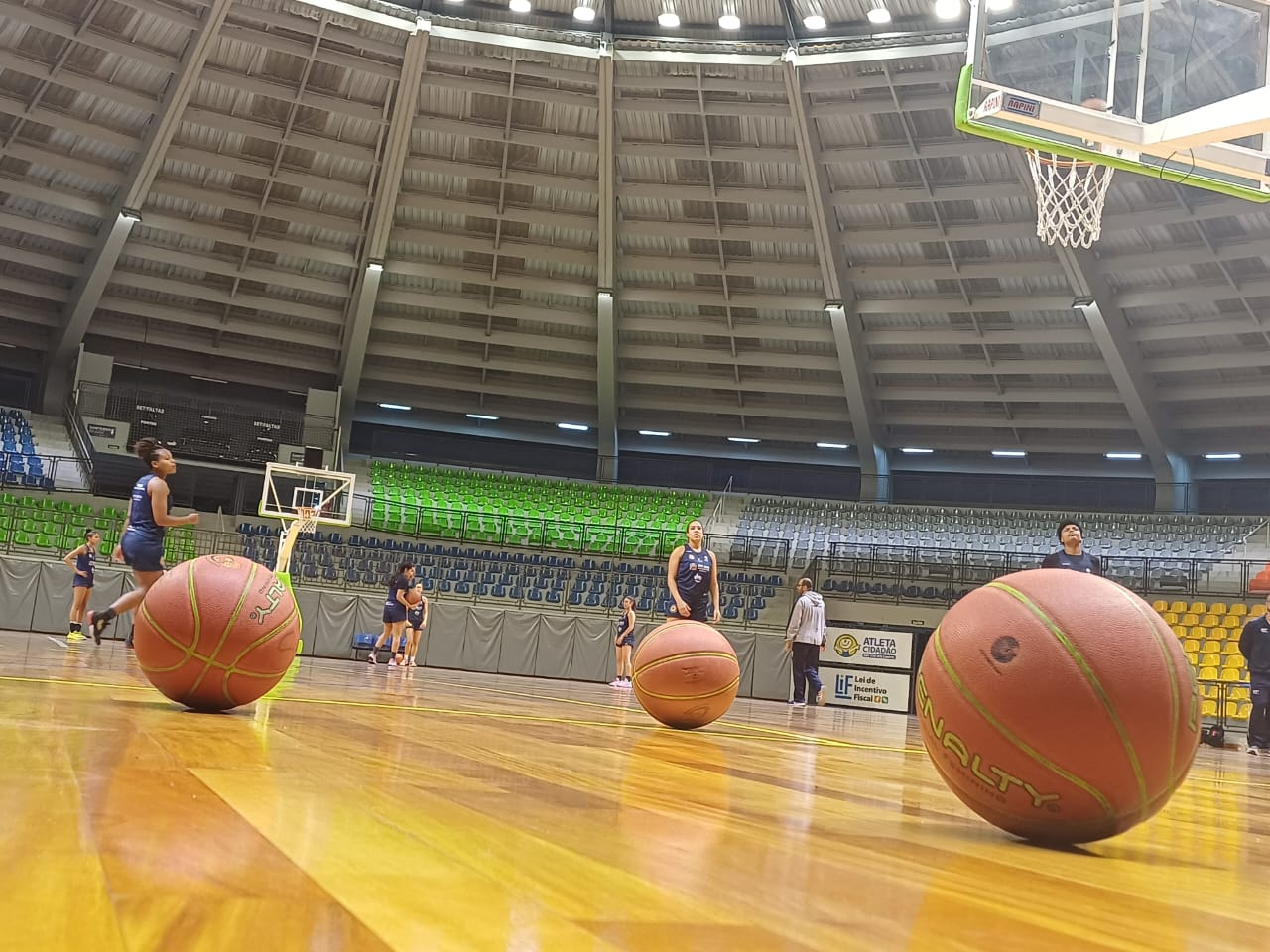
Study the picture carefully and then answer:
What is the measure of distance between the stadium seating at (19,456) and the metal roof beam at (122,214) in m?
1.38

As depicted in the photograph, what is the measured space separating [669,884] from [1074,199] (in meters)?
15.0

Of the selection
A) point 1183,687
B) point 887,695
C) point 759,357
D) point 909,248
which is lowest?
point 887,695

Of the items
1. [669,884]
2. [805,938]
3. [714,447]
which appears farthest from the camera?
[714,447]

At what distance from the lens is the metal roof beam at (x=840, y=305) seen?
2267 centimetres

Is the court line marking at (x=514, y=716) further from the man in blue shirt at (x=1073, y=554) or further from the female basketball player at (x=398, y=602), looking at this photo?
the female basketball player at (x=398, y=602)

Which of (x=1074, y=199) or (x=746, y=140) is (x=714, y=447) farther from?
(x=1074, y=199)

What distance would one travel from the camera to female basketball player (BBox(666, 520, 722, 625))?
29.0ft

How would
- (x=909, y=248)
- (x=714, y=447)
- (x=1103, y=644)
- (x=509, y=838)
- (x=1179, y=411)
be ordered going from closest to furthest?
(x=509, y=838) → (x=1103, y=644) → (x=909, y=248) → (x=1179, y=411) → (x=714, y=447)

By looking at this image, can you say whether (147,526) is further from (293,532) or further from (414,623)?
(293,532)

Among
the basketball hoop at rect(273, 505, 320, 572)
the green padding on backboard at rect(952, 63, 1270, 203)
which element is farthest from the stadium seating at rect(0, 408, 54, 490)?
the green padding on backboard at rect(952, 63, 1270, 203)

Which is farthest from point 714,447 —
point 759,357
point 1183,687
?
point 1183,687

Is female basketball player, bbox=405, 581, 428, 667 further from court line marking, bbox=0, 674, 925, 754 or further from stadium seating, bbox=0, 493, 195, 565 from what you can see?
court line marking, bbox=0, 674, 925, 754

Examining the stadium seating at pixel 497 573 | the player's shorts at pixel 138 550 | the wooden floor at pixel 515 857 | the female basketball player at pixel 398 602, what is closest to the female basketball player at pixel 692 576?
the player's shorts at pixel 138 550

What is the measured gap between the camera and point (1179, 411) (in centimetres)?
2722
